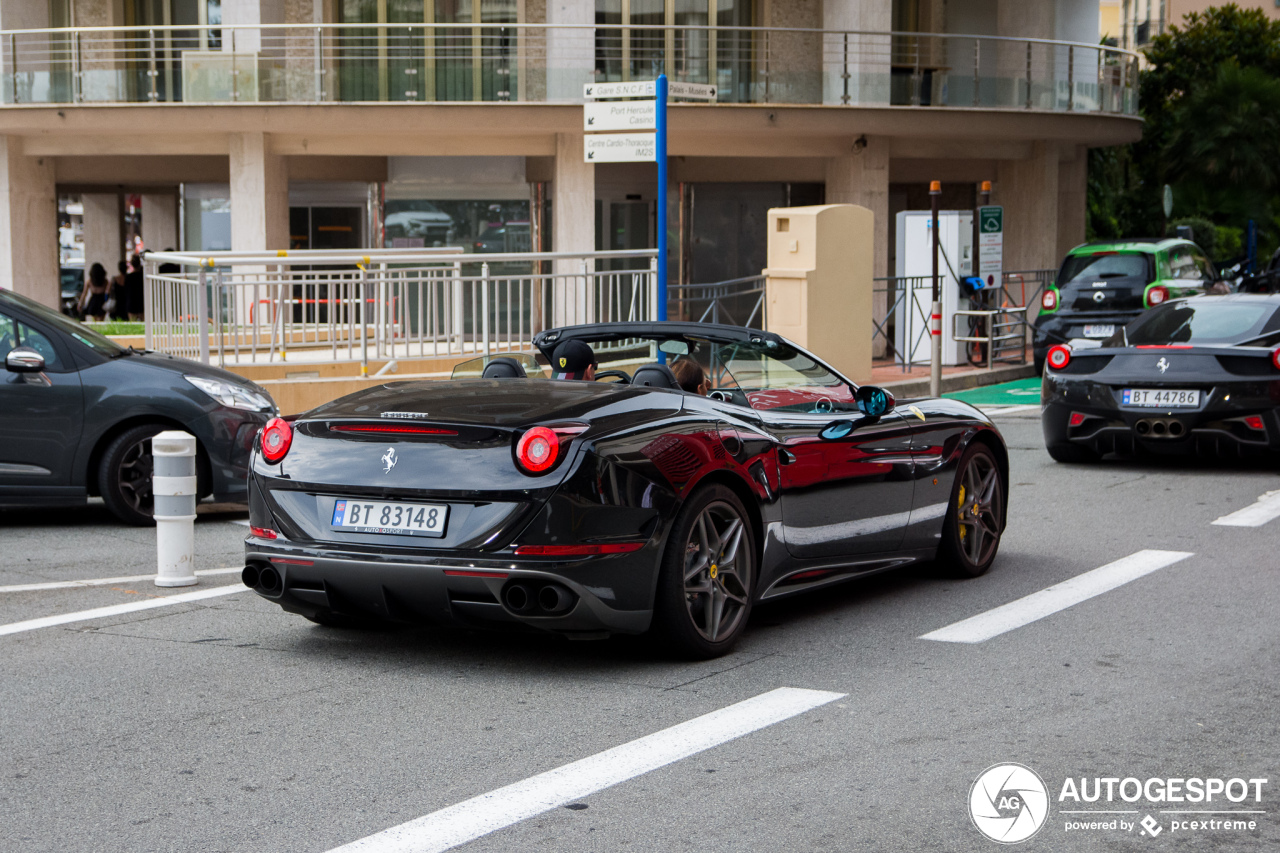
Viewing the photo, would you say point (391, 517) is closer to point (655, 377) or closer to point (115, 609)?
point (655, 377)

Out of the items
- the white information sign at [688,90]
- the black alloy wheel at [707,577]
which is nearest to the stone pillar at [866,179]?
the white information sign at [688,90]

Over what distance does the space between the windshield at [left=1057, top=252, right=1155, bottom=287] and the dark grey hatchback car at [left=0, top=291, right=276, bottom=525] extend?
47.2 feet

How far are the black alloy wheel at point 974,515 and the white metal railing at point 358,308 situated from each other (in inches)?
321

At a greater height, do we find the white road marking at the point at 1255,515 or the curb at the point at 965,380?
the curb at the point at 965,380

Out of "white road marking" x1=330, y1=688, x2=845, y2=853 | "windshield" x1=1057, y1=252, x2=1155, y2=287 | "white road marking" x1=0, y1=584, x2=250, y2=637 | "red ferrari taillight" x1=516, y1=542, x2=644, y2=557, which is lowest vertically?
"white road marking" x1=0, y1=584, x2=250, y2=637

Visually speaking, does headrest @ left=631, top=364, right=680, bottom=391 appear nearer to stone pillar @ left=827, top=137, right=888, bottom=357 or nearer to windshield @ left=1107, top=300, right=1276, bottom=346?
windshield @ left=1107, top=300, right=1276, bottom=346

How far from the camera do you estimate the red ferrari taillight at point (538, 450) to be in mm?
5590

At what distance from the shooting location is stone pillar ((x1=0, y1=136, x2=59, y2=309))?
2938cm

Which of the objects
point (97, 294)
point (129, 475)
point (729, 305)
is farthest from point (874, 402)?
point (97, 294)

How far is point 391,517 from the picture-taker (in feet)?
18.8

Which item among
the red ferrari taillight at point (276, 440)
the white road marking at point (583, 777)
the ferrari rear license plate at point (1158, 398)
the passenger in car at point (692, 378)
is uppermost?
the passenger in car at point (692, 378)

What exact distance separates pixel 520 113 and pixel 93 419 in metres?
18.7

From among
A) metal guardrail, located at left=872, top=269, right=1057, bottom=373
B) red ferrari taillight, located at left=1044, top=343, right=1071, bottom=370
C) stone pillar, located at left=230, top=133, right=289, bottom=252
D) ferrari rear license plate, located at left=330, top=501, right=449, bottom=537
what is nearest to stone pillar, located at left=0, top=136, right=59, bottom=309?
stone pillar, located at left=230, top=133, right=289, bottom=252

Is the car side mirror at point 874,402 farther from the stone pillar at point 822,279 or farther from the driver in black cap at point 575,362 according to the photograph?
the stone pillar at point 822,279
